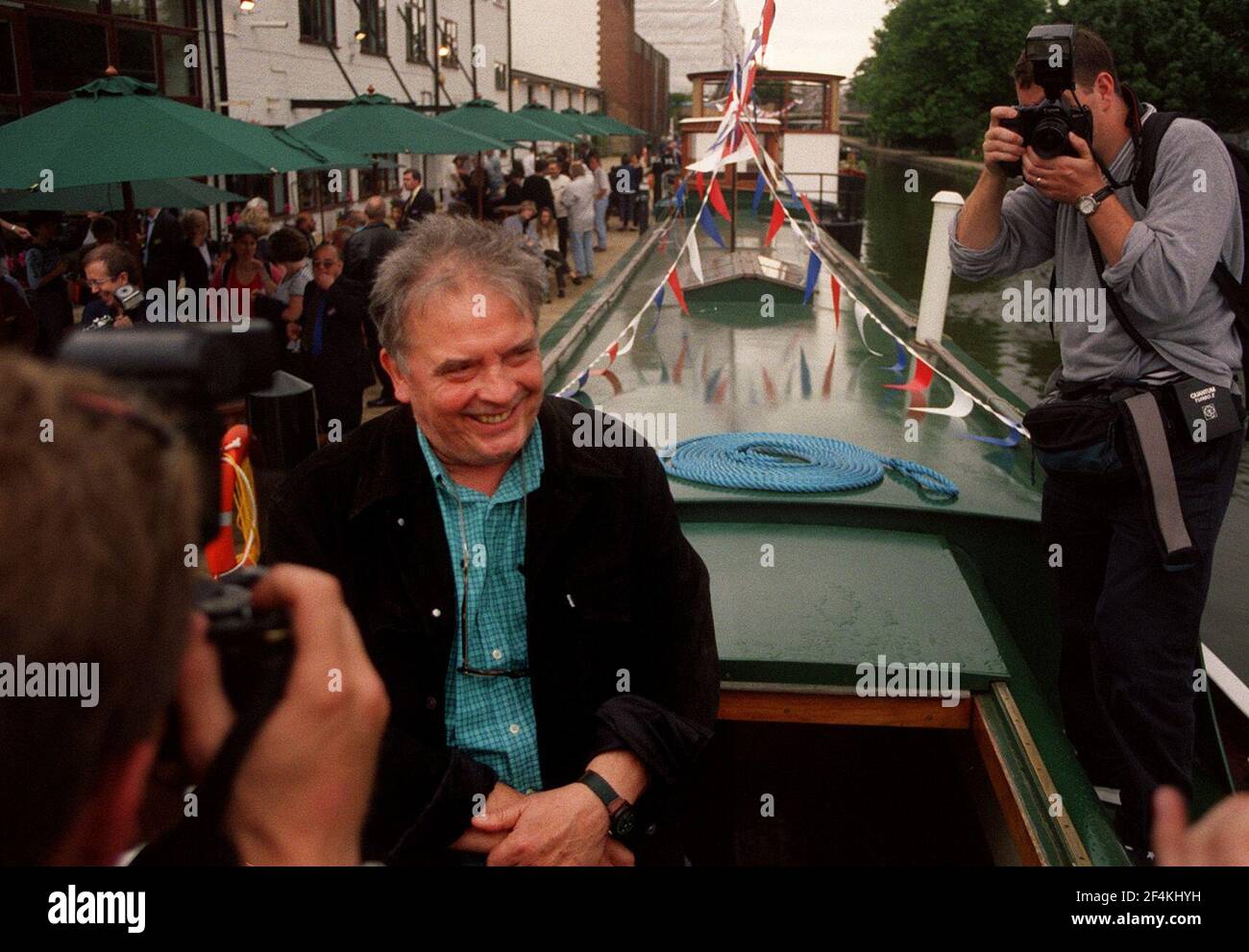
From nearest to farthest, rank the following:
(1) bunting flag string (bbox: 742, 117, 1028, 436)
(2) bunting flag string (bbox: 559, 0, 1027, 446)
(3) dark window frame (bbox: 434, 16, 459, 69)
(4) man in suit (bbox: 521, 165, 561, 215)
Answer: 1. (1) bunting flag string (bbox: 742, 117, 1028, 436)
2. (2) bunting flag string (bbox: 559, 0, 1027, 446)
3. (4) man in suit (bbox: 521, 165, 561, 215)
4. (3) dark window frame (bbox: 434, 16, 459, 69)

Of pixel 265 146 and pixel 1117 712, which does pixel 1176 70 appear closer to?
pixel 265 146

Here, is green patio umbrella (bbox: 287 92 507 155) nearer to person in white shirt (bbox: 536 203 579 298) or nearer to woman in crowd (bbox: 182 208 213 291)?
woman in crowd (bbox: 182 208 213 291)

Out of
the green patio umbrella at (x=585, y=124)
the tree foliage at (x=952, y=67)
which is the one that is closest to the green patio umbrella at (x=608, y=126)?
the green patio umbrella at (x=585, y=124)

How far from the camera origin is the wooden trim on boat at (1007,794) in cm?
195

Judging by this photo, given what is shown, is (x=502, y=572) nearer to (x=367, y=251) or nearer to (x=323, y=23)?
(x=367, y=251)

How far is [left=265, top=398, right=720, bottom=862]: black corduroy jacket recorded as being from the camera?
5.62 feet

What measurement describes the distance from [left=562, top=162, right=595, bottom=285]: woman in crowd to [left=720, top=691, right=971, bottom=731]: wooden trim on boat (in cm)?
1256

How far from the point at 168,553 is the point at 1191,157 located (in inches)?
80.6

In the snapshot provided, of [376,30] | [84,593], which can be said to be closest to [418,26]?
[376,30]

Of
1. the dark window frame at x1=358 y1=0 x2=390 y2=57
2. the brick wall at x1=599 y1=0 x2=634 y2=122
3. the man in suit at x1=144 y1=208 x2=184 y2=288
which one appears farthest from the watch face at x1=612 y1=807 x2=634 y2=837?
the brick wall at x1=599 y1=0 x2=634 y2=122

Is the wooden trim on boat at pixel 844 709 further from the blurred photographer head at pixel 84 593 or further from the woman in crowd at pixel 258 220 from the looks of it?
the woman in crowd at pixel 258 220

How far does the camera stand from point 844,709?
7.93 feet
